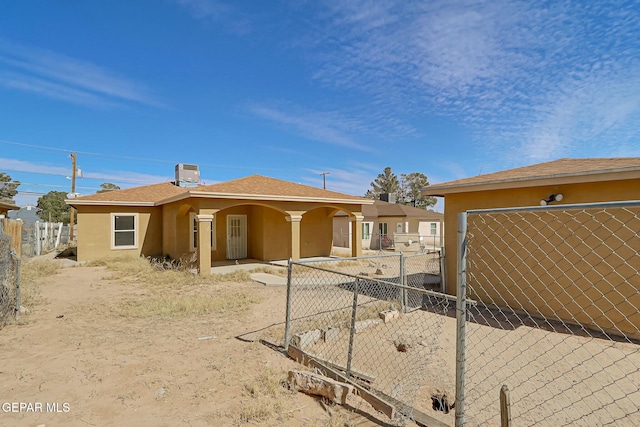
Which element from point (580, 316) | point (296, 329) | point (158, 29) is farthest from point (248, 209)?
point (580, 316)

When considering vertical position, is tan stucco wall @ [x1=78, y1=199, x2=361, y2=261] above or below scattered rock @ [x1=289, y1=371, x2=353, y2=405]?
above

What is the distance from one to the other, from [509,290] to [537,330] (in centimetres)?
122

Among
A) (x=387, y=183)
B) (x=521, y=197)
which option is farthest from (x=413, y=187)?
(x=521, y=197)

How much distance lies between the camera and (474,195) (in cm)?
746

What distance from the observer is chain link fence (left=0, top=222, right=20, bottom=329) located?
18.0 ft

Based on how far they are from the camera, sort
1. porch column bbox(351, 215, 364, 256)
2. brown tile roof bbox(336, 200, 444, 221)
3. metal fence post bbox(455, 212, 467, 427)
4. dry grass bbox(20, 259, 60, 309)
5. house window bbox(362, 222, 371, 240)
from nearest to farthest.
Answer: metal fence post bbox(455, 212, 467, 427), dry grass bbox(20, 259, 60, 309), porch column bbox(351, 215, 364, 256), brown tile roof bbox(336, 200, 444, 221), house window bbox(362, 222, 371, 240)

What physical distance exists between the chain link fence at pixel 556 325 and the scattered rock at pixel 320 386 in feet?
3.81

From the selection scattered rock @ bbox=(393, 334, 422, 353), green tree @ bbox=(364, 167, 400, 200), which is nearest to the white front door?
scattered rock @ bbox=(393, 334, 422, 353)

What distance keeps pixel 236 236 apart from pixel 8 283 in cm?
979

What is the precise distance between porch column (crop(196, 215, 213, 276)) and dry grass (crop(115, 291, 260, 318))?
8.93 feet

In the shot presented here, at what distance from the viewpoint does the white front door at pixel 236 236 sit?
49.1 ft

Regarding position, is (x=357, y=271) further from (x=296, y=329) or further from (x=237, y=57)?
(x=237, y=57)

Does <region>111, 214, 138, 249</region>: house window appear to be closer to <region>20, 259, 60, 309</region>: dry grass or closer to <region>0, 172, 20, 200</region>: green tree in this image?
<region>20, 259, 60, 309</region>: dry grass

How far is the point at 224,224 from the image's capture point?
14.8 metres
